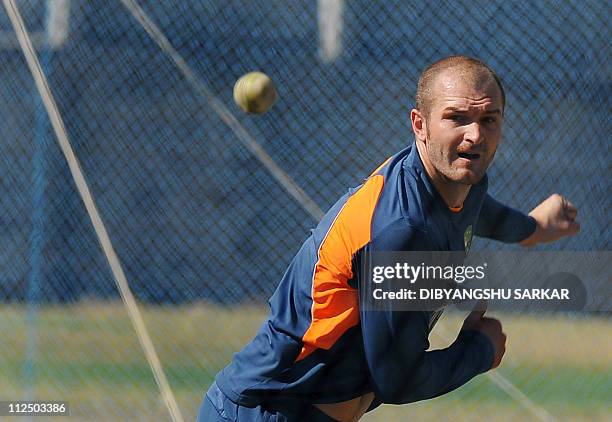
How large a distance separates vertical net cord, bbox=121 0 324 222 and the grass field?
576 millimetres

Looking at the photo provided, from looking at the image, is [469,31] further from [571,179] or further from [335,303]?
[335,303]

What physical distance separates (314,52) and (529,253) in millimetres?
1233

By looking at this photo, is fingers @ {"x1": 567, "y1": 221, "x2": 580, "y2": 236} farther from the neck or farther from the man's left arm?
the neck

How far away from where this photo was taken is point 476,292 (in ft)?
12.4

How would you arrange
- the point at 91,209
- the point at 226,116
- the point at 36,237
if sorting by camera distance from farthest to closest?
the point at 36,237
the point at 226,116
the point at 91,209

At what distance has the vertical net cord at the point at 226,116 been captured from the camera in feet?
16.1

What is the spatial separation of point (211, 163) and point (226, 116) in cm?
23

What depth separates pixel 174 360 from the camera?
5105 millimetres

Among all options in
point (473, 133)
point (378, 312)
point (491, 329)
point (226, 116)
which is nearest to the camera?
point (378, 312)

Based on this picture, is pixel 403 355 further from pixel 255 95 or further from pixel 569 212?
pixel 255 95

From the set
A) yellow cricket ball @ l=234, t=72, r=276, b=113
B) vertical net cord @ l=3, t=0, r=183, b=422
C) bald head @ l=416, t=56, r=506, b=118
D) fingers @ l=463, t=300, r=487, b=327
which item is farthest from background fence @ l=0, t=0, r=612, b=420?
bald head @ l=416, t=56, r=506, b=118

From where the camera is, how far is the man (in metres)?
2.62

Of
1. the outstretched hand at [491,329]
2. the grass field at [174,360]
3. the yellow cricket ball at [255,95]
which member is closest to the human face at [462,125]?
the outstretched hand at [491,329]

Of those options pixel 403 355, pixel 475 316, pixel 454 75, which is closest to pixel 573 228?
pixel 475 316
